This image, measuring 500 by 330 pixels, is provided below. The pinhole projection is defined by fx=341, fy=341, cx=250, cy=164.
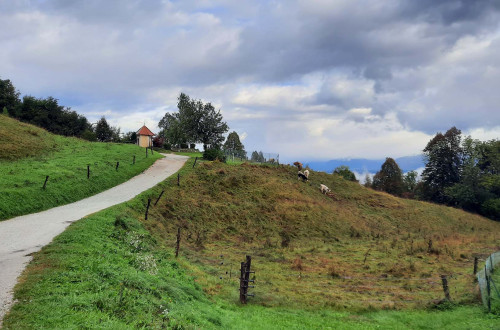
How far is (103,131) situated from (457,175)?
89138 millimetres

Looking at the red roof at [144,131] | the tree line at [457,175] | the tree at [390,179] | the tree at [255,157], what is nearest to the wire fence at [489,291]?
the tree at [255,157]

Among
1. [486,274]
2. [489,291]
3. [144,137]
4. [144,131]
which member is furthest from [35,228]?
[144,131]

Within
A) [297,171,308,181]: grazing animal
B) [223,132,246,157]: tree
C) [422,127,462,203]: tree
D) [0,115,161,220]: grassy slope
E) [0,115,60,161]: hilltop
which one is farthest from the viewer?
[223,132,246,157]: tree

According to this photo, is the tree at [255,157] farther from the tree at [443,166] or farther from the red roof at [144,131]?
the tree at [443,166]

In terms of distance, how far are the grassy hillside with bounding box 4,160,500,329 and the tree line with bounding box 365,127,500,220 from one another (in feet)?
133

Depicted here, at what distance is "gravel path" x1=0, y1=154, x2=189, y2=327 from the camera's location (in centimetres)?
1053

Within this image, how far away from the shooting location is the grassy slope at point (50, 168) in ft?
72.2

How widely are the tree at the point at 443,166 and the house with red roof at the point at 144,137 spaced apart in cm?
6500

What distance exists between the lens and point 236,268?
62.9ft

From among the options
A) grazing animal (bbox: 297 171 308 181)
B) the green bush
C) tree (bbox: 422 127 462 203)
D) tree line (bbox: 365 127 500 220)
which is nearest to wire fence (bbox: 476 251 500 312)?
grazing animal (bbox: 297 171 308 181)

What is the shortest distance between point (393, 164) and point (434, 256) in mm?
74157

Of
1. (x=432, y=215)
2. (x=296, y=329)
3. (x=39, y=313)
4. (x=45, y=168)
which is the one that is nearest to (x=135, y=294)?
(x=39, y=313)

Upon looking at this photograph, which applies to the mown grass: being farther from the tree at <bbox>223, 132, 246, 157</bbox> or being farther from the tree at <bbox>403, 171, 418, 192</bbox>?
the tree at <bbox>403, 171, 418, 192</bbox>

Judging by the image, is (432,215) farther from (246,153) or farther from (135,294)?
(135,294)
